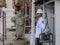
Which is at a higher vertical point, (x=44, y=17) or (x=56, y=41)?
(x=44, y=17)

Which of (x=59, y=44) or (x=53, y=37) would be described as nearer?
(x=59, y=44)

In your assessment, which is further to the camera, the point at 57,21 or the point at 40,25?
the point at 40,25

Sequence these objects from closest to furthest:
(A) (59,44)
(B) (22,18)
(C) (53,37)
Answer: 1. (A) (59,44)
2. (C) (53,37)
3. (B) (22,18)

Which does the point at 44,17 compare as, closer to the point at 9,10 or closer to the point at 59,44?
→ the point at 59,44

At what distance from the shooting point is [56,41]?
667 cm

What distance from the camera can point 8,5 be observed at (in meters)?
24.4

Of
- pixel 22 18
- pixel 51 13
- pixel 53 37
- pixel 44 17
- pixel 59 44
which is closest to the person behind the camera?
pixel 59 44

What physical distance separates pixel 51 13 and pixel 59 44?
1.44 m

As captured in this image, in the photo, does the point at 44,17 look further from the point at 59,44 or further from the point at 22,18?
the point at 22,18

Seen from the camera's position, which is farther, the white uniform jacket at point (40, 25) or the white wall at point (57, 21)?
the white uniform jacket at point (40, 25)

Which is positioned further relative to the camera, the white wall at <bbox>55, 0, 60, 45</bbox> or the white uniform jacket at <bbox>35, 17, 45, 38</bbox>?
the white uniform jacket at <bbox>35, 17, 45, 38</bbox>

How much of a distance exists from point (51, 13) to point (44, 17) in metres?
0.57

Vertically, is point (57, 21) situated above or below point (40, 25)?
above

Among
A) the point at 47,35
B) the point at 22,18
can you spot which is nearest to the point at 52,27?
the point at 47,35
